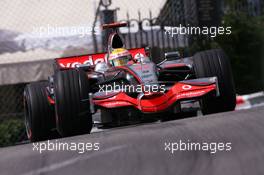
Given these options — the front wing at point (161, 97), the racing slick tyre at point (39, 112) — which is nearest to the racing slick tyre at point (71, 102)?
the front wing at point (161, 97)

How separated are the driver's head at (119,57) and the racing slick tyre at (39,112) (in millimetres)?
825

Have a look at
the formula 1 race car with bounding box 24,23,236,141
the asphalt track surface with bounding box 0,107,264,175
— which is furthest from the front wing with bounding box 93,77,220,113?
the asphalt track surface with bounding box 0,107,264,175

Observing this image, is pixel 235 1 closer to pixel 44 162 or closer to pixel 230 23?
pixel 230 23

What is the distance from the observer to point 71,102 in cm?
513

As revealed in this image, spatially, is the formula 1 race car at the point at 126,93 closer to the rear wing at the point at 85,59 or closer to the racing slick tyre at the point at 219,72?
the racing slick tyre at the point at 219,72

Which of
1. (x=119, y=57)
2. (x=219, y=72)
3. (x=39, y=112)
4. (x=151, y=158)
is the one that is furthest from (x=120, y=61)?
(x=151, y=158)

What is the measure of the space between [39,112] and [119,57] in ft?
3.60

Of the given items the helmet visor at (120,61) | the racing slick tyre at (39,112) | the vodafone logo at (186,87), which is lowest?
the racing slick tyre at (39,112)

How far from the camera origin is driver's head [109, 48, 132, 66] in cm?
658

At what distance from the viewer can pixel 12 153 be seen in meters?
3.78

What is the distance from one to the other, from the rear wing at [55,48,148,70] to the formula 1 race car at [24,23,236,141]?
0.46 meters

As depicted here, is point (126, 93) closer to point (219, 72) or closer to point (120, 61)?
point (219, 72)

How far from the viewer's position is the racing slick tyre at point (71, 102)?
513cm

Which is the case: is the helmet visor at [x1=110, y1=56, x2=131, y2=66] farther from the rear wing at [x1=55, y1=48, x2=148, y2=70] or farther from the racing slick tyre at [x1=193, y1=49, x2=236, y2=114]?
the racing slick tyre at [x1=193, y1=49, x2=236, y2=114]
